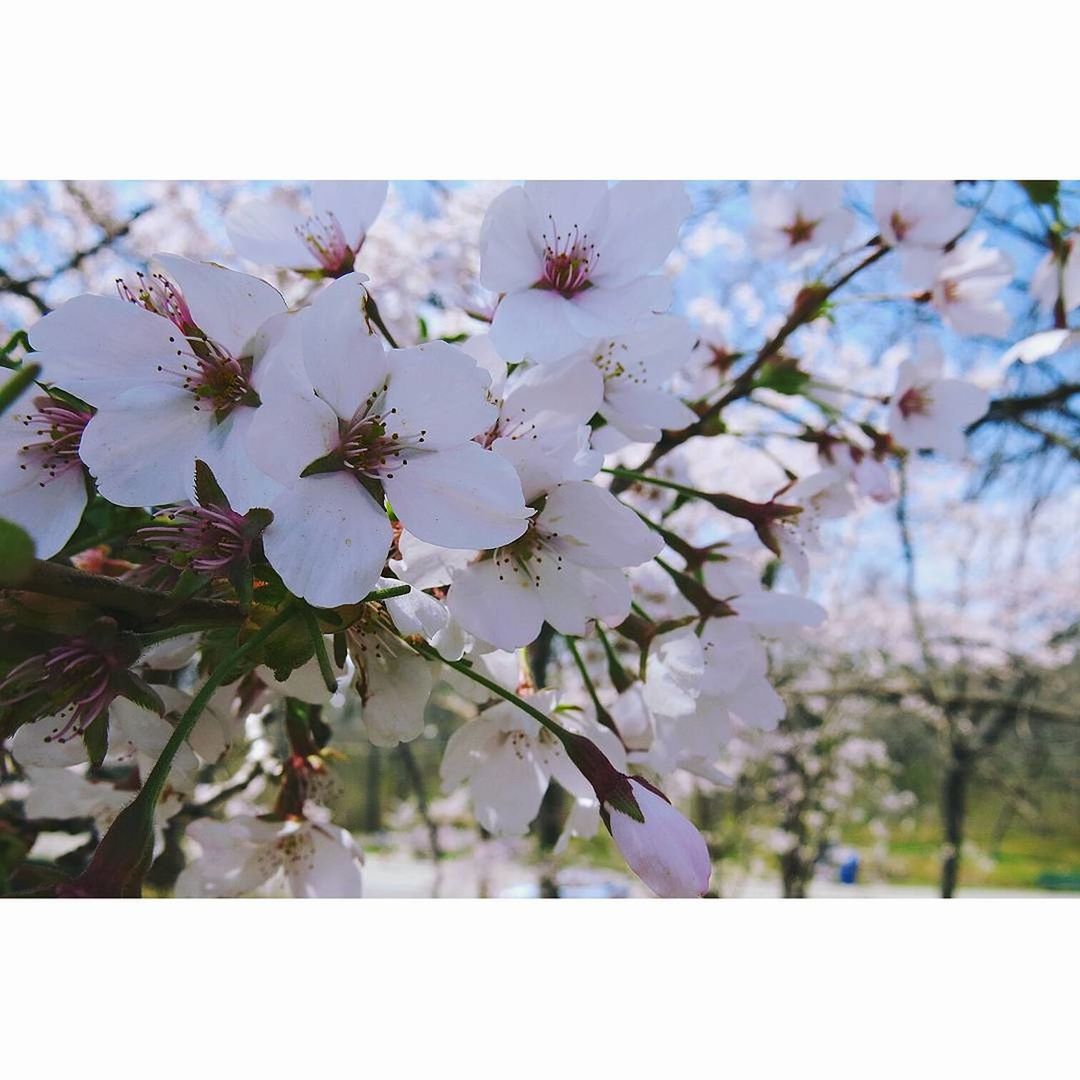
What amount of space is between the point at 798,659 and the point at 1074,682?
2153 millimetres

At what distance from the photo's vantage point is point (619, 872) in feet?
16.4

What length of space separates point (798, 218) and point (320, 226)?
1.59 ft

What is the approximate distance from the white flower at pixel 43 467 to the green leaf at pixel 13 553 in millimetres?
129

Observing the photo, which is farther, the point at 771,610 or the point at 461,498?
the point at 771,610

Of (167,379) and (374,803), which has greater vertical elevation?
(167,379)

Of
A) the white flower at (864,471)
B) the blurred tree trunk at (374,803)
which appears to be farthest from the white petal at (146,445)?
the blurred tree trunk at (374,803)

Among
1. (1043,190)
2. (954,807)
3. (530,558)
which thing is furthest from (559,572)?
(954,807)

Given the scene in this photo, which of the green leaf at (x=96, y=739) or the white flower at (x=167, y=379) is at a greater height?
the white flower at (x=167, y=379)

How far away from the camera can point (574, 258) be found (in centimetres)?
40

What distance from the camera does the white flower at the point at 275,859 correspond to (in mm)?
506

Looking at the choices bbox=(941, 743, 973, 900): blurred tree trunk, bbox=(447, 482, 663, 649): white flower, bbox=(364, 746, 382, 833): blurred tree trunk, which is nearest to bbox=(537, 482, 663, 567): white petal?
bbox=(447, 482, 663, 649): white flower

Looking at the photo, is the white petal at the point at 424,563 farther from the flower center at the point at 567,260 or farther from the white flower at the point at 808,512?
the white flower at the point at 808,512

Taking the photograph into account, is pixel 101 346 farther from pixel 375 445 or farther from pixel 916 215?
pixel 916 215

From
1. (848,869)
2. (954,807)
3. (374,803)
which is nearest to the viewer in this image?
(954,807)
